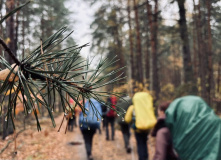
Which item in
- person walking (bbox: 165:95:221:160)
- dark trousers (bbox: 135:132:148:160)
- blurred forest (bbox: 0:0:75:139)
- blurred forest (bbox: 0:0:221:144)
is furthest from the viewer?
dark trousers (bbox: 135:132:148:160)

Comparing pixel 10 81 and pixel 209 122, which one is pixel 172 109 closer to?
pixel 209 122

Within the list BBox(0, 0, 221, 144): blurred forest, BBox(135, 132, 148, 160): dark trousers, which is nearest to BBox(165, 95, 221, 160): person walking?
BBox(0, 0, 221, 144): blurred forest

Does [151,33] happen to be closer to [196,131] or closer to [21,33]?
A: [21,33]

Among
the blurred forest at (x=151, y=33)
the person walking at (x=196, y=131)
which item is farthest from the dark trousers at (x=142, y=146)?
the person walking at (x=196, y=131)

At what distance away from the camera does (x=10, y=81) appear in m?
0.57

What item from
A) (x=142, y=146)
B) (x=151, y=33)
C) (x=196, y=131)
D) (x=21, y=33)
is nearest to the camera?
(x=196, y=131)

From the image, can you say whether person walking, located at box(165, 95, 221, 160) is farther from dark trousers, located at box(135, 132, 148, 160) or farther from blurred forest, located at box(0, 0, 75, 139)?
dark trousers, located at box(135, 132, 148, 160)

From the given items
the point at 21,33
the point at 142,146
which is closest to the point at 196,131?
the point at 142,146

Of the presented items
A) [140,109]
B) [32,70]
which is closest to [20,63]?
[32,70]

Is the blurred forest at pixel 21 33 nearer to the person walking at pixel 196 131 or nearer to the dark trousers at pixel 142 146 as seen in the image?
the person walking at pixel 196 131

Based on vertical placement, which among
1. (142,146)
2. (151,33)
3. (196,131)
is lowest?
(142,146)

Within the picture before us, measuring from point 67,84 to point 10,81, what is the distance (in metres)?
0.20

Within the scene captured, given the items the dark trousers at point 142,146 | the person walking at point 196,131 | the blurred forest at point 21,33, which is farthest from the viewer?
the dark trousers at point 142,146

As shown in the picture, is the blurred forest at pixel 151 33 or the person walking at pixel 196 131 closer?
the person walking at pixel 196 131
